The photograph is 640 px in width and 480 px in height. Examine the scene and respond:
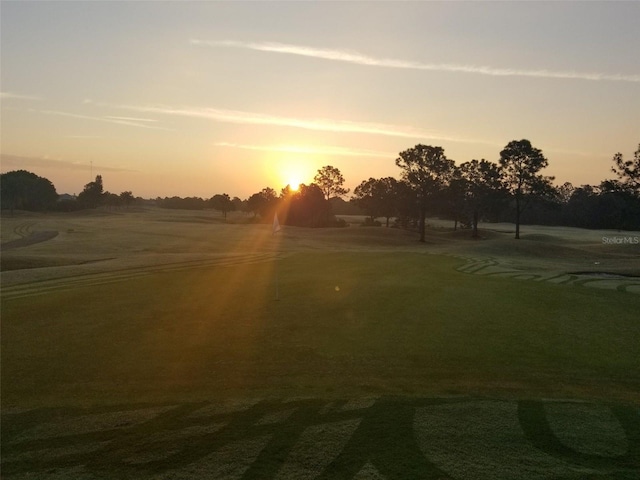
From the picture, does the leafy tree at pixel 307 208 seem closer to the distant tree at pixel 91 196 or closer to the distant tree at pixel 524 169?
the distant tree at pixel 524 169

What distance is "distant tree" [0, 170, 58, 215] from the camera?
152m

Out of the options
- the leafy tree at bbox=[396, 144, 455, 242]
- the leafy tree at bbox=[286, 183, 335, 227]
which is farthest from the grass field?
the leafy tree at bbox=[286, 183, 335, 227]

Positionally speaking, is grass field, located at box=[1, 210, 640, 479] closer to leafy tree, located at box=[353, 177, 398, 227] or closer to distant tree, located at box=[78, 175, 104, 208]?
leafy tree, located at box=[353, 177, 398, 227]

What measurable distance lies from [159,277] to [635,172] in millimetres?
66577

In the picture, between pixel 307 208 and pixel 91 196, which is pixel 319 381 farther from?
pixel 91 196

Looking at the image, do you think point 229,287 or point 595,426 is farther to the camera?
point 229,287

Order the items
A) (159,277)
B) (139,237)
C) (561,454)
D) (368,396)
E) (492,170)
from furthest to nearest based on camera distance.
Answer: (492,170) < (139,237) < (159,277) < (368,396) < (561,454)

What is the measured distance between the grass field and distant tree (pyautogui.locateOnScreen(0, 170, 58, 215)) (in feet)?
477

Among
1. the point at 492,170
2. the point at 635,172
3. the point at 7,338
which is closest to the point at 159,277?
the point at 7,338

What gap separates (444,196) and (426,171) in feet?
23.7

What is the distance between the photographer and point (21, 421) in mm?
11070

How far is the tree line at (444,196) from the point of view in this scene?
9006 centimetres

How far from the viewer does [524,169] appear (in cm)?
9256

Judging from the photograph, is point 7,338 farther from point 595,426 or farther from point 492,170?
point 492,170
